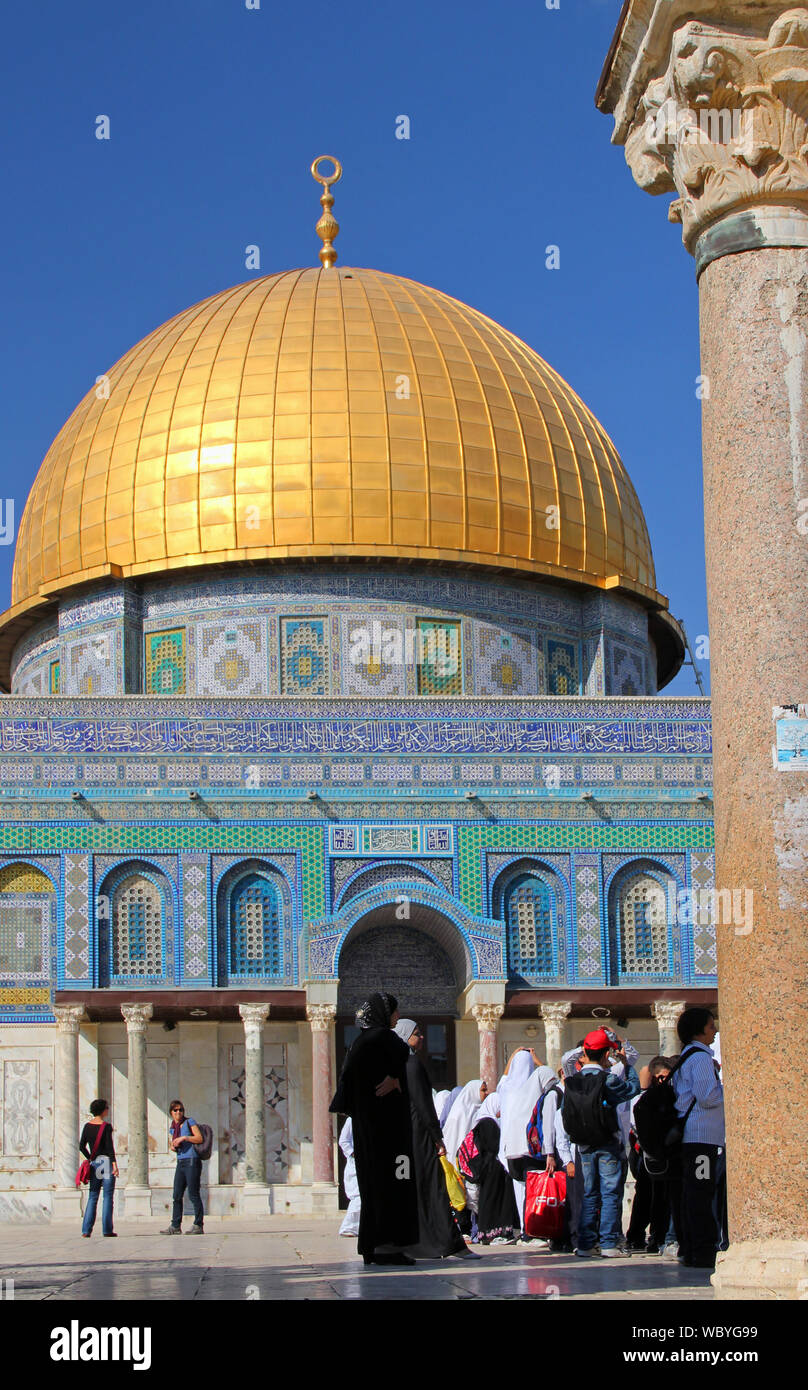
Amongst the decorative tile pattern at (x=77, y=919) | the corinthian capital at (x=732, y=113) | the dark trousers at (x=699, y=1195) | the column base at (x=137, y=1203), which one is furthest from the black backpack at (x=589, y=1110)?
the decorative tile pattern at (x=77, y=919)

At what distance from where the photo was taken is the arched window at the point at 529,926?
19.7m

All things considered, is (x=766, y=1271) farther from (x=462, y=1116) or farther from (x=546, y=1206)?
(x=462, y=1116)

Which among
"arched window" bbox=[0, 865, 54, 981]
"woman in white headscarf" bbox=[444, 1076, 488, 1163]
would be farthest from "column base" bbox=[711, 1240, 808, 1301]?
"arched window" bbox=[0, 865, 54, 981]

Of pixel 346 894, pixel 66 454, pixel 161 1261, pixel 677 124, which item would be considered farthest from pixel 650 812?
pixel 677 124

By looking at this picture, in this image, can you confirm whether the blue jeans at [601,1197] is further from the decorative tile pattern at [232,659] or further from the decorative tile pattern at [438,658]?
the decorative tile pattern at [232,659]

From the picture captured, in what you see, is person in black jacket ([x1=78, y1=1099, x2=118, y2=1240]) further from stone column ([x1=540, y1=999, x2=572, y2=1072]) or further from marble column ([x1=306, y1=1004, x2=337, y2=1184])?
stone column ([x1=540, y1=999, x2=572, y2=1072])

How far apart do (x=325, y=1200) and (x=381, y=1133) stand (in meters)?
10.5

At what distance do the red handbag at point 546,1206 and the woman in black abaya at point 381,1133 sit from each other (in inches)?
49.0

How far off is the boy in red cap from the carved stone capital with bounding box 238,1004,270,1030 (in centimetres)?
997

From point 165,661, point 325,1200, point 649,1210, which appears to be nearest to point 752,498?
point 649,1210

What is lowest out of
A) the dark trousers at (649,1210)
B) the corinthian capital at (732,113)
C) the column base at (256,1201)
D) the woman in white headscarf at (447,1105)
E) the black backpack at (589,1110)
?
the column base at (256,1201)

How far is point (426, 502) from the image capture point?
75.5ft

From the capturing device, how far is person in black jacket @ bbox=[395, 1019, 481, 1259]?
29.7 feet

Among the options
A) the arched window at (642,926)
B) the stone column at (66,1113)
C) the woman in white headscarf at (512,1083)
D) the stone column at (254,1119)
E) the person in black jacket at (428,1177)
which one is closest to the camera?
the person in black jacket at (428,1177)
